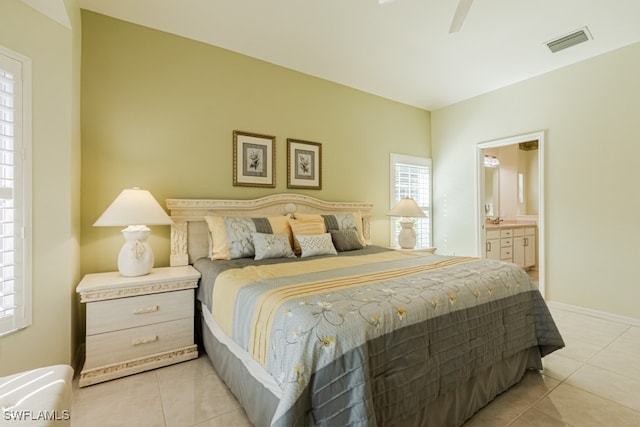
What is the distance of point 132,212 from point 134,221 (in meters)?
0.08

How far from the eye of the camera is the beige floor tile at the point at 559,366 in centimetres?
209

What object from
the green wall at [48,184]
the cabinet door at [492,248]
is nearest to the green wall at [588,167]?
the cabinet door at [492,248]

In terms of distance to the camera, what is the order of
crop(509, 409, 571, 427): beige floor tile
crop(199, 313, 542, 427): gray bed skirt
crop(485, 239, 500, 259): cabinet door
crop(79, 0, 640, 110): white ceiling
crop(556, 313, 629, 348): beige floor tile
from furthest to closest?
1. crop(485, 239, 500, 259): cabinet door
2. crop(556, 313, 629, 348): beige floor tile
3. crop(79, 0, 640, 110): white ceiling
4. crop(509, 409, 571, 427): beige floor tile
5. crop(199, 313, 542, 427): gray bed skirt

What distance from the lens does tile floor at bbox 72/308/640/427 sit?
1.64 metres

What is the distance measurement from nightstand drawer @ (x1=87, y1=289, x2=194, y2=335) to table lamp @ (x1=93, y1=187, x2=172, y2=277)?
0.81ft

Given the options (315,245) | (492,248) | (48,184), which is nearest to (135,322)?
(48,184)

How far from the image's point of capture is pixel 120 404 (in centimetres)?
179

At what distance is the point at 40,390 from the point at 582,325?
13.6 ft

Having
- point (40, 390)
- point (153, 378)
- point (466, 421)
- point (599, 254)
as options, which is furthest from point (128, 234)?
point (599, 254)

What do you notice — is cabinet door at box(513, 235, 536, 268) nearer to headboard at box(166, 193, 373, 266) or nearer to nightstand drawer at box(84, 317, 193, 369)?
headboard at box(166, 193, 373, 266)

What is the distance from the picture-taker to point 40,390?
106 cm

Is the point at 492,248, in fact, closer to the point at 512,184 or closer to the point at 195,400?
the point at 512,184

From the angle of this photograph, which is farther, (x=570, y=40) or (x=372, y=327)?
(x=570, y=40)

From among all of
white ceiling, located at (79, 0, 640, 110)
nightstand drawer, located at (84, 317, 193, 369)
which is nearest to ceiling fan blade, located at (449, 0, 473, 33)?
white ceiling, located at (79, 0, 640, 110)
